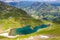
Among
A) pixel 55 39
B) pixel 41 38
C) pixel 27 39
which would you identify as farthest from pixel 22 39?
pixel 55 39

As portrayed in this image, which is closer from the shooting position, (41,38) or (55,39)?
(55,39)

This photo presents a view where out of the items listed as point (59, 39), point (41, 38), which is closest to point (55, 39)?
point (59, 39)

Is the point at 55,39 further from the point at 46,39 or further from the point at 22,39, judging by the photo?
the point at 22,39

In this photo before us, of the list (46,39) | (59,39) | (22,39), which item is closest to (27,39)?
(22,39)

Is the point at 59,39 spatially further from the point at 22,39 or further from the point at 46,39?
the point at 22,39

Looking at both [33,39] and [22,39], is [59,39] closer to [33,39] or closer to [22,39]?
[33,39]

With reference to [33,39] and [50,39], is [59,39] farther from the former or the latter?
[33,39]

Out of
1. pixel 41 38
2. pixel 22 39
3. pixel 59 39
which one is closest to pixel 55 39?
pixel 59 39
